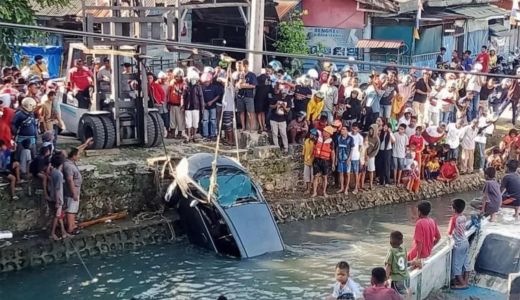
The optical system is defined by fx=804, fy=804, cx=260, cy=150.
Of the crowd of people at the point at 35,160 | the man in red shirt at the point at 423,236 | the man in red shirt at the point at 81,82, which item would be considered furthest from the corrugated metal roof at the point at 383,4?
the man in red shirt at the point at 423,236

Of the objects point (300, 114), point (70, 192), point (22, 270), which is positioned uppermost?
point (300, 114)

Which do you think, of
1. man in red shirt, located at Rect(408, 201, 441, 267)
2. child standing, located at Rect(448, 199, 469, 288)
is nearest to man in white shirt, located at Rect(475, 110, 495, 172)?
child standing, located at Rect(448, 199, 469, 288)

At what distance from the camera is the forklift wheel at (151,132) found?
1888 centimetres

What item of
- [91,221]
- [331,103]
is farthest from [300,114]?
[91,221]

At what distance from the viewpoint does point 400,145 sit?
20312mm

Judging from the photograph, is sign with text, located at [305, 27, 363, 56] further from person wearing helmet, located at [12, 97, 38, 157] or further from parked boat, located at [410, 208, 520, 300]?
parked boat, located at [410, 208, 520, 300]

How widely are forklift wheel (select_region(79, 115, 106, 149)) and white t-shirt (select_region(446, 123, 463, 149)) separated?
941 centimetres

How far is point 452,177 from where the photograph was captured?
22.5m

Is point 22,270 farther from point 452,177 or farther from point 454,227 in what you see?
point 452,177

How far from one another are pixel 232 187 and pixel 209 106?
116 inches

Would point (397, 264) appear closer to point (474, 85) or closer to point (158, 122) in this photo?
point (158, 122)

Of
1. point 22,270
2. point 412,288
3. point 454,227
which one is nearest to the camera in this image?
point 412,288

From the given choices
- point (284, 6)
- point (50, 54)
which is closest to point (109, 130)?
point (50, 54)

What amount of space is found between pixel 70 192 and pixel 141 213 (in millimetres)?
2393
